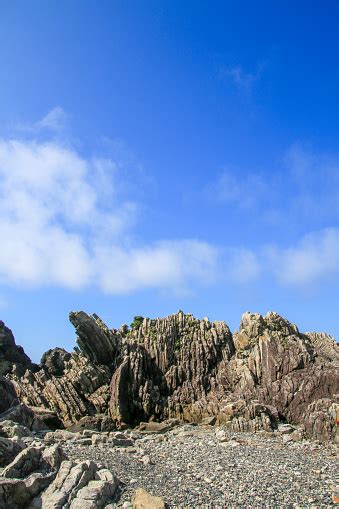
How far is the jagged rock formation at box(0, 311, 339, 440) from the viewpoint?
4166cm

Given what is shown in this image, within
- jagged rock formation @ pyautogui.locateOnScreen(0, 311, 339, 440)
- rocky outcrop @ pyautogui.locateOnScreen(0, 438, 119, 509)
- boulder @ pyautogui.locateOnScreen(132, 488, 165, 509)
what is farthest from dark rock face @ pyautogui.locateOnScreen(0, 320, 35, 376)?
boulder @ pyautogui.locateOnScreen(132, 488, 165, 509)

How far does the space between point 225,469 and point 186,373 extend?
26.1 m

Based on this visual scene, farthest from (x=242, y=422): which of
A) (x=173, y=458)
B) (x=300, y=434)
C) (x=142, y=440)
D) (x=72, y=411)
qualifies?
(x=72, y=411)

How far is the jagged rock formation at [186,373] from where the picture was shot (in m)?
41.7

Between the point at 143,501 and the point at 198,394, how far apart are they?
3070 centimetres

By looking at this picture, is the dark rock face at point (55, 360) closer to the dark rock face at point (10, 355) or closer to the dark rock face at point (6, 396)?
the dark rock face at point (10, 355)

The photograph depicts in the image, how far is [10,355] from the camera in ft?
186

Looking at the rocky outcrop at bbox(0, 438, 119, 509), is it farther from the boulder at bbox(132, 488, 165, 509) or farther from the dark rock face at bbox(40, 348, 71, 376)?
the dark rock face at bbox(40, 348, 71, 376)

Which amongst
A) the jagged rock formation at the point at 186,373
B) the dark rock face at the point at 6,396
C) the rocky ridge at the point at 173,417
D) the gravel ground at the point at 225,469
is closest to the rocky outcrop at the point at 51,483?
the rocky ridge at the point at 173,417

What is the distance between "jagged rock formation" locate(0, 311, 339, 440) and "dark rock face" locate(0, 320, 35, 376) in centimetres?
217

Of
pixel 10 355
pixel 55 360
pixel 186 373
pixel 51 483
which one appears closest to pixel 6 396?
pixel 55 360

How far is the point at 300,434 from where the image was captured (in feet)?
111

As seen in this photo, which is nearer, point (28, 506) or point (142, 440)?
point (28, 506)

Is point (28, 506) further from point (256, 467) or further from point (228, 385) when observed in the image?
point (228, 385)
